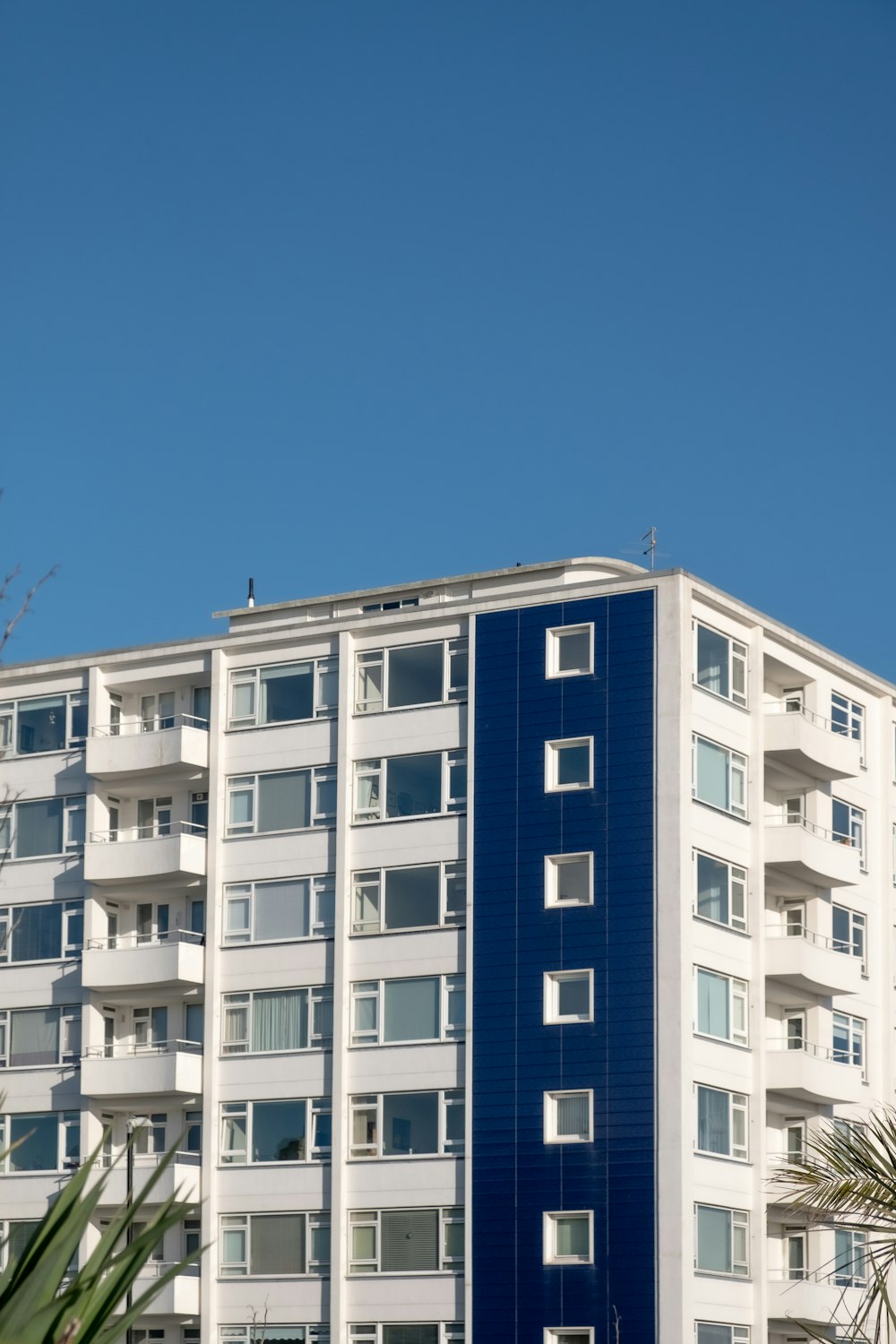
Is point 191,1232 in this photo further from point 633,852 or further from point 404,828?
point 633,852

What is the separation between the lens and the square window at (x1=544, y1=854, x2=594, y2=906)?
53781 mm

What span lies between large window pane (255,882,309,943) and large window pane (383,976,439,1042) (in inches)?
124

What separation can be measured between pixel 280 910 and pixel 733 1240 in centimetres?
1417

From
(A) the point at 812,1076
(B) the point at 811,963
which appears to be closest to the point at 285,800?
(B) the point at 811,963

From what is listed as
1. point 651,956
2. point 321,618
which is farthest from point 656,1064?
point 321,618

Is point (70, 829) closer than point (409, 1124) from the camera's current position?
No

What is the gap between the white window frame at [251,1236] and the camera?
Answer: 55.5 meters

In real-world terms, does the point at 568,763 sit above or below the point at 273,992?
above

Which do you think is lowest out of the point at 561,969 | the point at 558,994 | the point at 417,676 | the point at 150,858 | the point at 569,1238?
the point at 569,1238

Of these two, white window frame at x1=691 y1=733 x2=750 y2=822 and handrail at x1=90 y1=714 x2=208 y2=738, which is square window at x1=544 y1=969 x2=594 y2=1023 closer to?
white window frame at x1=691 y1=733 x2=750 y2=822

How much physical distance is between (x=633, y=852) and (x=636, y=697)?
3.79 metres

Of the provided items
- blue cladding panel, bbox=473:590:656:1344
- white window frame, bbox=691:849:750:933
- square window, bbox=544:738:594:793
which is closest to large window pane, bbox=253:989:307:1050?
blue cladding panel, bbox=473:590:656:1344

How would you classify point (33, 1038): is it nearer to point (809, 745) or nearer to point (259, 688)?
point (259, 688)

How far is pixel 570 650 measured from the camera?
55469mm
